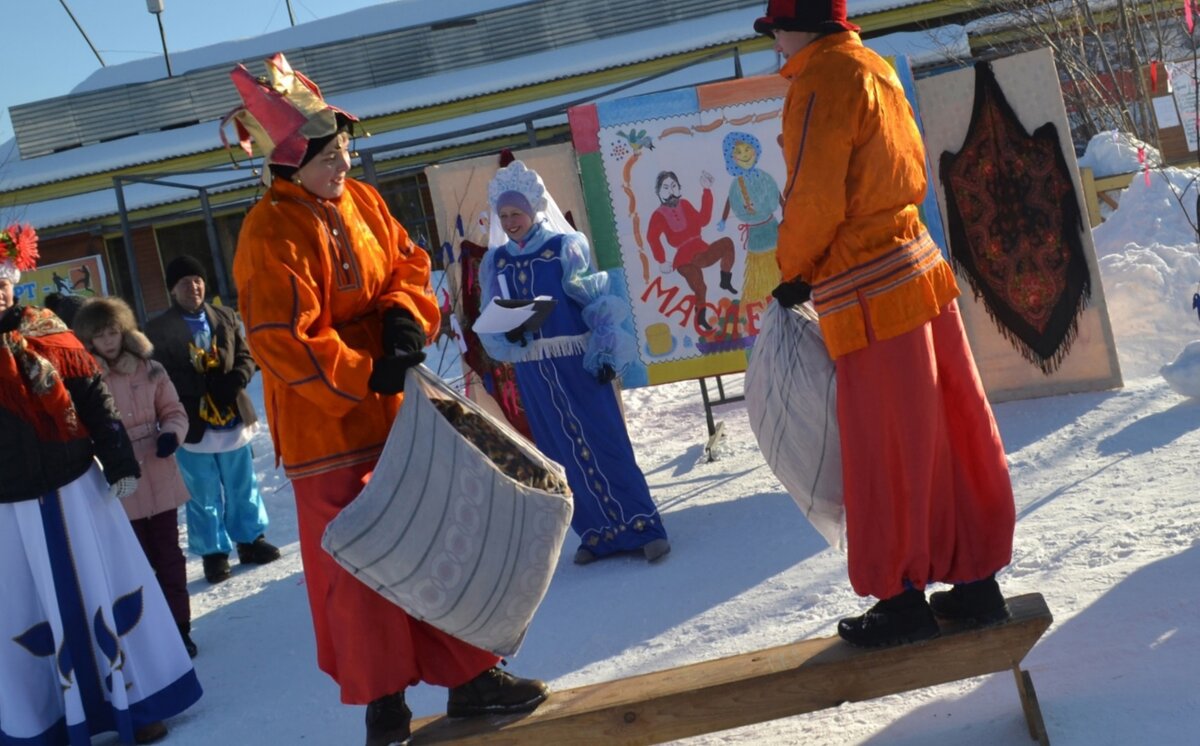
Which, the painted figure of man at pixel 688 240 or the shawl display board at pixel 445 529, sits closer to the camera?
the shawl display board at pixel 445 529

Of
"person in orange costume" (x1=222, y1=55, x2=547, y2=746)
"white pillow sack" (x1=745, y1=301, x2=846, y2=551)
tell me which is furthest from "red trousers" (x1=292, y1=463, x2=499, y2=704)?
"white pillow sack" (x1=745, y1=301, x2=846, y2=551)

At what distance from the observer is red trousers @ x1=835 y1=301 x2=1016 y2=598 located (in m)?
3.24

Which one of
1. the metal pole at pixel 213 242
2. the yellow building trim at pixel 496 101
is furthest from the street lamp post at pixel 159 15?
the metal pole at pixel 213 242

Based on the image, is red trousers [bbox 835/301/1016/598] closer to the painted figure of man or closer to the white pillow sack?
the white pillow sack

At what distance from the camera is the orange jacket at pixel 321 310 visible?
3.23 metres

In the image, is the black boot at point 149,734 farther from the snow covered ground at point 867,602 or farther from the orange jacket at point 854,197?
the orange jacket at point 854,197

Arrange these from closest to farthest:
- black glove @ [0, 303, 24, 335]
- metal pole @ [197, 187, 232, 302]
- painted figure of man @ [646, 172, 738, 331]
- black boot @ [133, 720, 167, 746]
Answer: black glove @ [0, 303, 24, 335], black boot @ [133, 720, 167, 746], painted figure of man @ [646, 172, 738, 331], metal pole @ [197, 187, 232, 302]

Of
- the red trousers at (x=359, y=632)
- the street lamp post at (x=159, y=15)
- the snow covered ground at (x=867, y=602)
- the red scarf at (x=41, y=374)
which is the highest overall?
the street lamp post at (x=159, y=15)

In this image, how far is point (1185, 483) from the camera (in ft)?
17.1

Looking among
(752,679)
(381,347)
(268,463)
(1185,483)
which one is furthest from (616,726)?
(268,463)

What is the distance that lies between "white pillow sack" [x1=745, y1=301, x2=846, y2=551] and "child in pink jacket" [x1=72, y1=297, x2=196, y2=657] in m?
3.38

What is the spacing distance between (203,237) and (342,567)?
1674 cm

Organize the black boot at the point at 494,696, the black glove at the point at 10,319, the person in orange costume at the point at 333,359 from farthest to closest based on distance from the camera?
the black glove at the point at 10,319 → the black boot at the point at 494,696 → the person in orange costume at the point at 333,359

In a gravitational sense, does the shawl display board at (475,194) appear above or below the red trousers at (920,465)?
above
